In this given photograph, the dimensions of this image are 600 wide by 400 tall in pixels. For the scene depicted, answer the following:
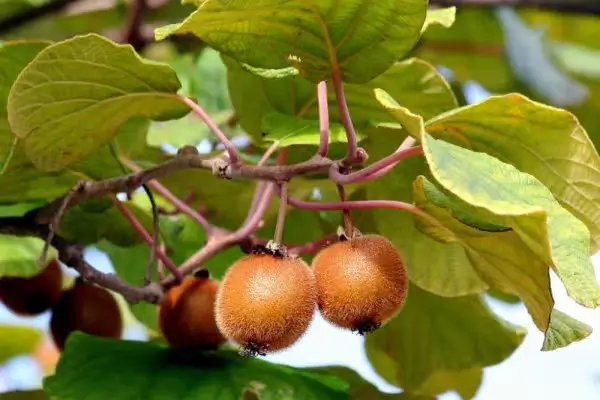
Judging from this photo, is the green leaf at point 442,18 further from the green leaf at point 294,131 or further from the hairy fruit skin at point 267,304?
the hairy fruit skin at point 267,304

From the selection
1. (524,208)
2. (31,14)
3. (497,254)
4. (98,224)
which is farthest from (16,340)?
(524,208)

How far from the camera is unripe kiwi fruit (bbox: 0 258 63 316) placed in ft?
4.15

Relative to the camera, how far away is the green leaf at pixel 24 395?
1242 mm

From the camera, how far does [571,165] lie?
2.92 ft

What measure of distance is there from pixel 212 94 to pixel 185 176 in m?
0.29

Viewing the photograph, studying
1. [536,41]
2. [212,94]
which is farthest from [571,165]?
[212,94]

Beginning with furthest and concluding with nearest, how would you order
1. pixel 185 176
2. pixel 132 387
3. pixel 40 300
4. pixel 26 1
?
pixel 26 1 < pixel 185 176 < pixel 40 300 < pixel 132 387

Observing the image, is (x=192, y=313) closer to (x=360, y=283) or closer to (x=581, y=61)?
(x=360, y=283)

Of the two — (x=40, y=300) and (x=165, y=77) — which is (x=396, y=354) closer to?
(x=40, y=300)

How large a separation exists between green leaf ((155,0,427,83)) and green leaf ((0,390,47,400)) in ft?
1.85

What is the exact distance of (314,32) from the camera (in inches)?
35.4

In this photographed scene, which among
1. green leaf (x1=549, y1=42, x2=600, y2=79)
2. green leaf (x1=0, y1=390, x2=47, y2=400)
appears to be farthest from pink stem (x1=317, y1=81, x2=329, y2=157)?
green leaf (x1=549, y1=42, x2=600, y2=79)

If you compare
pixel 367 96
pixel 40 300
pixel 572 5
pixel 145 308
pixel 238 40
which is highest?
pixel 238 40

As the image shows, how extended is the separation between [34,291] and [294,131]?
0.44 meters
